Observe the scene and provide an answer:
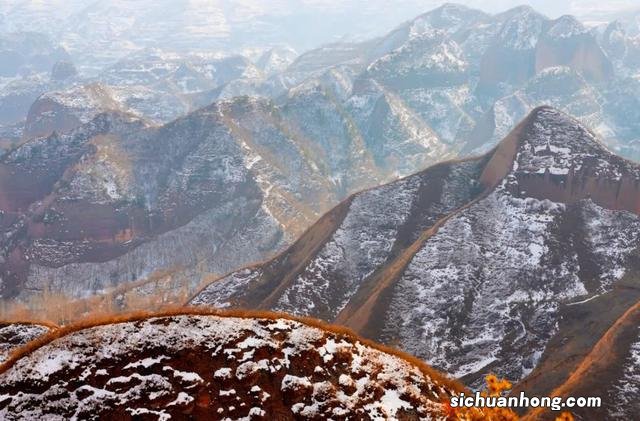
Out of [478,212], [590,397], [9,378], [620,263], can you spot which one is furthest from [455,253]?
[9,378]

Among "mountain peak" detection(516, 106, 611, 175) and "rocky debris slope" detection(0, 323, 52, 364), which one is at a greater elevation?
"rocky debris slope" detection(0, 323, 52, 364)

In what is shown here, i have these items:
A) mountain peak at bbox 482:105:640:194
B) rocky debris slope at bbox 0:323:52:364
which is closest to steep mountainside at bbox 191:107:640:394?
mountain peak at bbox 482:105:640:194

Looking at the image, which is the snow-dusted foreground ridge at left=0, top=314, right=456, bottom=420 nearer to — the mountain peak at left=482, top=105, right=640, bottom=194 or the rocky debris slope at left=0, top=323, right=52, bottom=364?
the rocky debris slope at left=0, top=323, right=52, bottom=364

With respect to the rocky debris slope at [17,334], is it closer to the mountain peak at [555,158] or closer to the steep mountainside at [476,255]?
the steep mountainside at [476,255]

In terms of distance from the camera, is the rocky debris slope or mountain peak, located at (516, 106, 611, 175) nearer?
the rocky debris slope

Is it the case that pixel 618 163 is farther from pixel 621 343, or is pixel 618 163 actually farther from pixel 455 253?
pixel 621 343

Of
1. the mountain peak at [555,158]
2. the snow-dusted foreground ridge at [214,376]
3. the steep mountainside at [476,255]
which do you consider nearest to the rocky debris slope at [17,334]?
the snow-dusted foreground ridge at [214,376]

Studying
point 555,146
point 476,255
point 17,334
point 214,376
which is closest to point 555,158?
point 555,146
